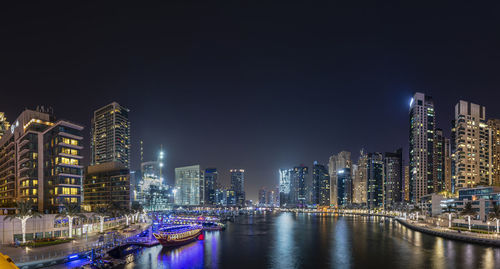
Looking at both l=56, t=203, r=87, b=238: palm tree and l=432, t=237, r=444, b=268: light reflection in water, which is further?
l=56, t=203, r=87, b=238: palm tree

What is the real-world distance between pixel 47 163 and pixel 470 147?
168 m

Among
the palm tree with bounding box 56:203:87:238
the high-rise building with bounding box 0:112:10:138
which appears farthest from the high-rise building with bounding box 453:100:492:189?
the high-rise building with bounding box 0:112:10:138

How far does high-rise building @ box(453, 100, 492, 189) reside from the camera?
160 metres

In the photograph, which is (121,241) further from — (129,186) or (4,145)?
(129,186)

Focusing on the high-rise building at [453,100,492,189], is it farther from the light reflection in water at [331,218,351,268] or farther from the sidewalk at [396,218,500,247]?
the light reflection in water at [331,218,351,268]

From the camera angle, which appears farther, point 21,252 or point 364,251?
point 364,251

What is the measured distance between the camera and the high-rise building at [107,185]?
13700cm

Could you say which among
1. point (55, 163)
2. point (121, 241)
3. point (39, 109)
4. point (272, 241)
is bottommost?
point (272, 241)

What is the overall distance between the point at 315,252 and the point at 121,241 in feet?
120

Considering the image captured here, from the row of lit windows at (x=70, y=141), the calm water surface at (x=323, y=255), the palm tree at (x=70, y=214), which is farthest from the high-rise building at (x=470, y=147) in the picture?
the palm tree at (x=70, y=214)

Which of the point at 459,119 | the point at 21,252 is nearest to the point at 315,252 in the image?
the point at 21,252

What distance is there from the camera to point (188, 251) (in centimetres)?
7031

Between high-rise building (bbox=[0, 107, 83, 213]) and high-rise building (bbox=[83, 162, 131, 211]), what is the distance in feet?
176

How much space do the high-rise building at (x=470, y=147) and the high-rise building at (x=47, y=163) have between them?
157 metres
